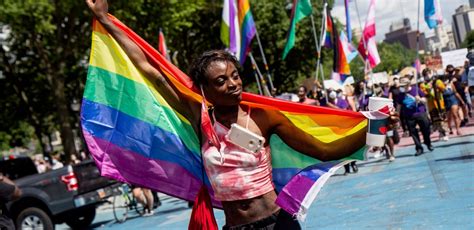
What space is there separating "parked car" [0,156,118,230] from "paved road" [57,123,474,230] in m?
0.93

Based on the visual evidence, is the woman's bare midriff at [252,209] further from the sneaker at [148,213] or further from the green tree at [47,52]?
the green tree at [47,52]

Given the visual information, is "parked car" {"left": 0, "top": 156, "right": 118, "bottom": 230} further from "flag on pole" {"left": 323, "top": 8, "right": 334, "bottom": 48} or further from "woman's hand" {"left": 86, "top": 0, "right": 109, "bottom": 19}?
"flag on pole" {"left": 323, "top": 8, "right": 334, "bottom": 48}

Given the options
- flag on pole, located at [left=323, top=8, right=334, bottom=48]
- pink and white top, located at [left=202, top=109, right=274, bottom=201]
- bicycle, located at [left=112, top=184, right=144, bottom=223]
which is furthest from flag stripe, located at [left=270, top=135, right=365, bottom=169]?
flag on pole, located at [left=323, top=8, right=334, bottom=48]

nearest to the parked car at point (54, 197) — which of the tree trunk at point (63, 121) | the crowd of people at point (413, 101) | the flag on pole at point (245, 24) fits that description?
the crowd of people at point (413, 101)

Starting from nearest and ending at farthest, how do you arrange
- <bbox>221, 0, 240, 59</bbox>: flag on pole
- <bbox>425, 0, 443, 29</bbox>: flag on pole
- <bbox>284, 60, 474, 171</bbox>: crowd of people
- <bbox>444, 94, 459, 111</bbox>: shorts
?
1. <bbox>284, 60, 474, 171</bbox>: crowd of people
2. <bbox>425, 0, 443, 29</bbox>: flag on pole
3. <bbox>444, 94, 459, 111</bbox>: shorts
4. <bbox>221, 0, 240, 59</bbox>: flag on pole

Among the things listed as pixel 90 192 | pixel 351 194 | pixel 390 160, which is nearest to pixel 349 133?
Answer: pixel 351 194

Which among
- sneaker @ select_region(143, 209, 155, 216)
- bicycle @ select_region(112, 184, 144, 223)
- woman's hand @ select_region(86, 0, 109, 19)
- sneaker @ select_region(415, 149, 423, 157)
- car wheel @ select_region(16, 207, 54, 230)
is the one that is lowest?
sneaker @ select_region(415, 149, 423, 157)

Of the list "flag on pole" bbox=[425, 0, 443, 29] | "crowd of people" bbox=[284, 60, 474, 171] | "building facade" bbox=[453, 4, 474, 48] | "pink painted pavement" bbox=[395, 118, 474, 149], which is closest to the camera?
"building facade" bbox=[453, 4, 474, 48]

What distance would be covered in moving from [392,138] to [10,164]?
776cm

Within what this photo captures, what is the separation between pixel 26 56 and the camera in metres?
37.0

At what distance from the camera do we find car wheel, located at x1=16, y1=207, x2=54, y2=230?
1332cm

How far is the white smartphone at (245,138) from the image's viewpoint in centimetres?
398

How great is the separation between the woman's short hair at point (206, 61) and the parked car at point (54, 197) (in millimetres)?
9729

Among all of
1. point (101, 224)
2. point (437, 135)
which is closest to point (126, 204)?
point (101, 224)
